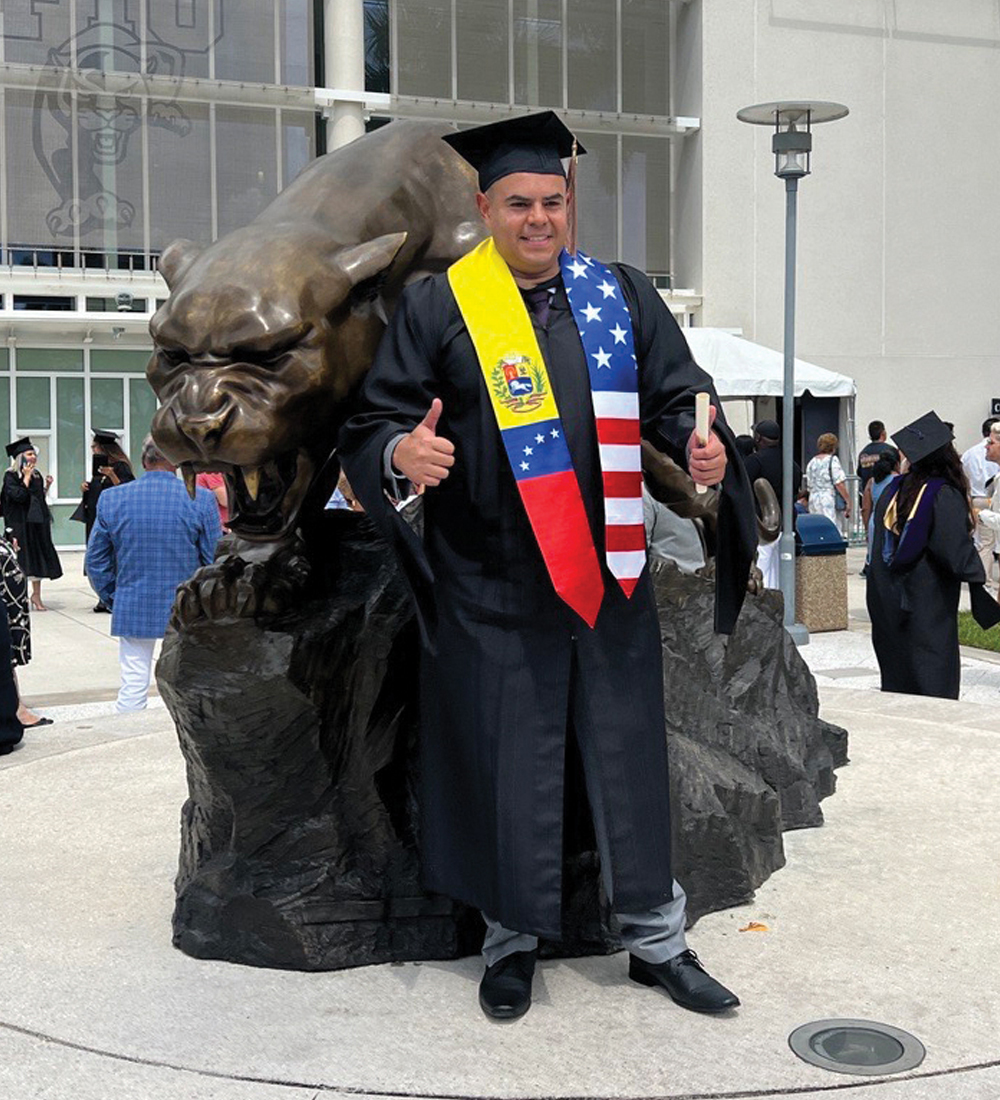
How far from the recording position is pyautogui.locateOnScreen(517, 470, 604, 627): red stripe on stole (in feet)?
9.70

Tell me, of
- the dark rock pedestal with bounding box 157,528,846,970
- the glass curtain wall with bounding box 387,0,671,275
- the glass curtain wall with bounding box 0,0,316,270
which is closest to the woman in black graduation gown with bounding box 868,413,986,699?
the dark rock pedestal with bounding box 157,528,846,970

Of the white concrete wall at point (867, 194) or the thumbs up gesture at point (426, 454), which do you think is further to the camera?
the white concrete wall at point (867, 194)

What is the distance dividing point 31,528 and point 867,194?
47.8ft

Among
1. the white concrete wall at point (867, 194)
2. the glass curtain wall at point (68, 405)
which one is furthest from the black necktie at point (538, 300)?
the white concrete wall at point (867, 194)

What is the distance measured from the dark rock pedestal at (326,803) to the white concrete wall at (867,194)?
60.8ft

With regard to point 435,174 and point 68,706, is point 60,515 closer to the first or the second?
point 68,706

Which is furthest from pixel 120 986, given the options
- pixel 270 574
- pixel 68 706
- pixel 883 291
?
pixel 883 291

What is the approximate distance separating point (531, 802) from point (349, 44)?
18429 mm

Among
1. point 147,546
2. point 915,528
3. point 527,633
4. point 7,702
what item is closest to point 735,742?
point 527,633

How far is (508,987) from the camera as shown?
3.02m

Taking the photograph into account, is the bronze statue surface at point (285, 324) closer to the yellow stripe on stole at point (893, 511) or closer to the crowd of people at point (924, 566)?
the crowd of people at point (924, 566)

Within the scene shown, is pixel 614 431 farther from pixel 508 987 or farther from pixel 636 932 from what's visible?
pixel 508 987

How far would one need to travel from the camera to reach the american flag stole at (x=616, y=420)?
2.99 m

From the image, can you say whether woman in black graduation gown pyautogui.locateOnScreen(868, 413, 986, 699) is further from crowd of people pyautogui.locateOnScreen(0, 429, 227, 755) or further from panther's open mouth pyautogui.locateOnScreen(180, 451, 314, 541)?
panther's open mouth pyautogui.locateOnScreen(180, 451, 314, 541)
